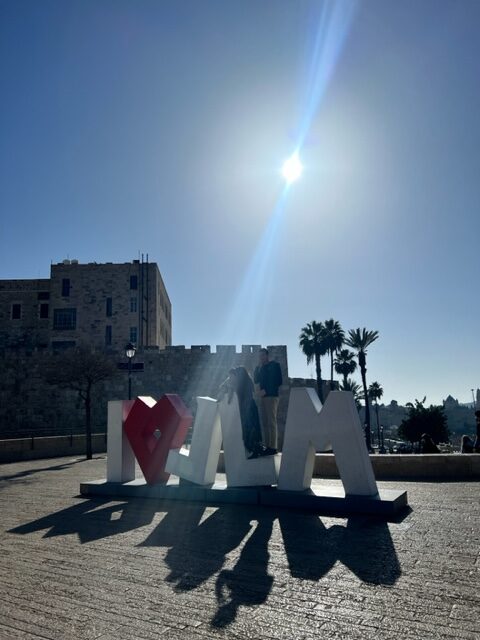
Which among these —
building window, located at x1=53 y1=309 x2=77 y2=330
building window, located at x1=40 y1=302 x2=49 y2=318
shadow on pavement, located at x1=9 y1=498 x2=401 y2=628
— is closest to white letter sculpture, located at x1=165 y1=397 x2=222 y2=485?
shadow on pavement, located at x1=9 y1=498 x2=401 y2=628

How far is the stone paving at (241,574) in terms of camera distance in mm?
3057

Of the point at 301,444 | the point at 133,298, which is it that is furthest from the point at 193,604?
the point at 133,298

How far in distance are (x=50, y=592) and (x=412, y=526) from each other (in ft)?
12.7

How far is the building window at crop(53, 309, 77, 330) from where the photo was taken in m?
39.2

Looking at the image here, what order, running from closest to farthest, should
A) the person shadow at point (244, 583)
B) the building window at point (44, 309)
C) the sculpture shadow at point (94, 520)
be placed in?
1. the person shadow at point (244, 583)
2. the sculpture shadow at point (94, 520)
3. the building window at point (44, 309)

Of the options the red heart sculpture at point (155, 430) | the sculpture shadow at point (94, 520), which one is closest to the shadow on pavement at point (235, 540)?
the sculpture shadow at point (94, 520)

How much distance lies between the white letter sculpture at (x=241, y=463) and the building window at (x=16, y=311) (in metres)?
37.9

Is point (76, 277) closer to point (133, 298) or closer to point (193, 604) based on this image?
point (133, 298)

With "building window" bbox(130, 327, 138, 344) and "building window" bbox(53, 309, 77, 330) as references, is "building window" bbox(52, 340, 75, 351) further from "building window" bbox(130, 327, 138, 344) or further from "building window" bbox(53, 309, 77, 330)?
"building window" bbox(130, 327, 138, 344)

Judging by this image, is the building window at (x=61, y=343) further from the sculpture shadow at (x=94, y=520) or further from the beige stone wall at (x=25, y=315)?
the sculpture shadow at (x=94, y=520)

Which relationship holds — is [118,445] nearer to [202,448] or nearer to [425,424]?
[202,448]

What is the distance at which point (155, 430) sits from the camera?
28.0 ft

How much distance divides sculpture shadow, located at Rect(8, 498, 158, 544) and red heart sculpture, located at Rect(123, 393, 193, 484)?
71 cm

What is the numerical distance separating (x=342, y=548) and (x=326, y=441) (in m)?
2.17
